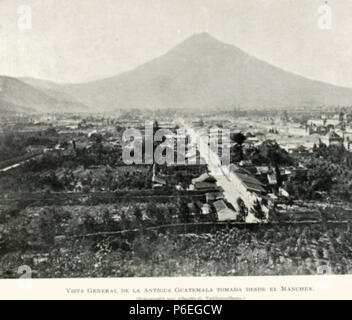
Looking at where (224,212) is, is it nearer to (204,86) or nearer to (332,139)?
(332,139)

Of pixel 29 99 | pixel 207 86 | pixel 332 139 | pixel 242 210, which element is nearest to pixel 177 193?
pixel 242 210

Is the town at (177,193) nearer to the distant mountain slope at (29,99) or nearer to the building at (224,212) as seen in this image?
the building at (224,212)

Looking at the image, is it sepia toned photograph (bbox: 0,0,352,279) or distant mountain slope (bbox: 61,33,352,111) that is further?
distant mountain slope (bbox: 61,33,352,111)

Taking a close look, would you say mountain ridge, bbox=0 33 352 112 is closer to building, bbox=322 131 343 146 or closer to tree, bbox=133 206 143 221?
building, bbox=322 131 343 146

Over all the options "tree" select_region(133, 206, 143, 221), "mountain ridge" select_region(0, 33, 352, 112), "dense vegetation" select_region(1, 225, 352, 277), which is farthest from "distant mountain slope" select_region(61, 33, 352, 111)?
"dense vegetation" select_region(1, 225, 352, 277)

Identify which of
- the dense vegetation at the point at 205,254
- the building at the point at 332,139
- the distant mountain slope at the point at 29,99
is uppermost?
the distant mountain slope at the point at 29,99

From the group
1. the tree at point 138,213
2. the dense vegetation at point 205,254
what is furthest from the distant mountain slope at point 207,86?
the dense vegetation at point 205,254
